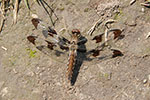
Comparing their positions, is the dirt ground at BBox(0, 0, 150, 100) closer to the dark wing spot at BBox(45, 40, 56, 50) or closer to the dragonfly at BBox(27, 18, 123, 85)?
the dragonfly at BBox(27, 18, 123, 85)

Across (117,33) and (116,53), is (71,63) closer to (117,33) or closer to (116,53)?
(116,53)

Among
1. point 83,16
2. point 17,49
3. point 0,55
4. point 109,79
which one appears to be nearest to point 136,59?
point 109,79

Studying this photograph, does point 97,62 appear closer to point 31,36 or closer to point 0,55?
point 31,36

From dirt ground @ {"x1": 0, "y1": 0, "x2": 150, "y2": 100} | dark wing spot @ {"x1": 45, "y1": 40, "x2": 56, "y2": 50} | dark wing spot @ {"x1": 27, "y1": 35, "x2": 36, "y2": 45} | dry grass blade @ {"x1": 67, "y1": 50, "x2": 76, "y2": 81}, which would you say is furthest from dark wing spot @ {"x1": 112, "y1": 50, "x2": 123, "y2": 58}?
dark wing spot @ {"x1": 27, "y1": 35, "x2": 36, "y2": 45}

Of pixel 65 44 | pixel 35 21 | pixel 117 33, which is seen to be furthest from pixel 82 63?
pixel 35 21

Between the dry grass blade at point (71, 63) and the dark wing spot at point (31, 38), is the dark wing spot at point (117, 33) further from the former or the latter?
the dark wing spot at point (31, 38)

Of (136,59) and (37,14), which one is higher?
(37,14)
